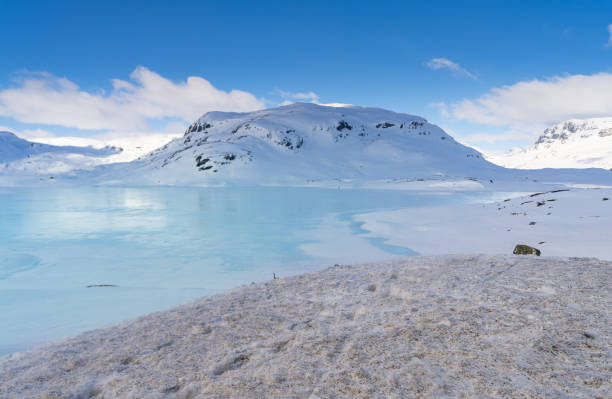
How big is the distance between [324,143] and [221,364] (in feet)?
391

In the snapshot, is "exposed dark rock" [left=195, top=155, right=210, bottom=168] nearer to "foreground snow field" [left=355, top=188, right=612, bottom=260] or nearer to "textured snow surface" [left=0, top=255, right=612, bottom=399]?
"foreground snow field" [left=355, top=188, right=612, bottom=260]

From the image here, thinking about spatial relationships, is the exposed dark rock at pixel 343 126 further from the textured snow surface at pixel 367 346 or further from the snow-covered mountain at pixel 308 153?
the textured snow surface at pixel 367 346

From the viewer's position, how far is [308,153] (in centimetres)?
11106

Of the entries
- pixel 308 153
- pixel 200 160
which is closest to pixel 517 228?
pixel 200 160

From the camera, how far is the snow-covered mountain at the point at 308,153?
88375 millimetres

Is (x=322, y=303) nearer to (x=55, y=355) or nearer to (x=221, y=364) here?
(x=221, y=364)

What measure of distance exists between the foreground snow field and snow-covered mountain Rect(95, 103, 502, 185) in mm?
63942

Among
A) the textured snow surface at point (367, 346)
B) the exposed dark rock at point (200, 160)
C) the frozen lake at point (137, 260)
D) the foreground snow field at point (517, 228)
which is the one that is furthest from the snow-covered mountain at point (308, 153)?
the textured snow surface at point (367, 346)

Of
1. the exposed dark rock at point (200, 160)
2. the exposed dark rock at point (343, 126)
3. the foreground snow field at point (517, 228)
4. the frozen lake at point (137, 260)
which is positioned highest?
the exposed dark rock at point (343, 126)

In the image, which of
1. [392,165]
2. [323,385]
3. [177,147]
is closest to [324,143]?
[392,165]

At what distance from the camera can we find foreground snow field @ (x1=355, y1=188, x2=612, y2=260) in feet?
32.6

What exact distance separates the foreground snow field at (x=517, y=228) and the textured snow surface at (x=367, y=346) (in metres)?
5.60

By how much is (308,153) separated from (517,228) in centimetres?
9960

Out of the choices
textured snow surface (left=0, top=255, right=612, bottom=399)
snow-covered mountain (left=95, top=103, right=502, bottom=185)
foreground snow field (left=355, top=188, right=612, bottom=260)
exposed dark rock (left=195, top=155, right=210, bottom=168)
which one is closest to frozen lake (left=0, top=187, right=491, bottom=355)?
foreground snow field (left=355, top=188, right=612, bottom=260)
